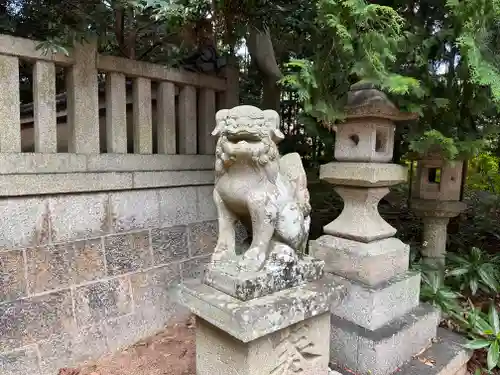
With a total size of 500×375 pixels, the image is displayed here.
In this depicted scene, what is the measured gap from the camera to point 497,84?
5.82 feet

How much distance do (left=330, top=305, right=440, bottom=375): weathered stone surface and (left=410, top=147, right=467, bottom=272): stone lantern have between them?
81 centimetres

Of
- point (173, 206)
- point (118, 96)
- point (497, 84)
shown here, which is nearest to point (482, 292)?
point (497, 84)

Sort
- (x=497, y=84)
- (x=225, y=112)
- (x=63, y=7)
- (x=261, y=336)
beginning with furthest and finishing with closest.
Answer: (x=63, y=7) → (x=497, y=84) → (x=225, y=112) → (x=261, y=336)

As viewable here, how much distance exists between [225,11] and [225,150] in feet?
6.26

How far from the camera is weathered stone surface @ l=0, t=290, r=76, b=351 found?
229 centimetres

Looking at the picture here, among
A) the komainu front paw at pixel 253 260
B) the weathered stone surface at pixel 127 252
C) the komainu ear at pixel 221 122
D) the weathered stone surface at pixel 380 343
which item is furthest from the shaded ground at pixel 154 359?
the komainu ear at pixel 221 122

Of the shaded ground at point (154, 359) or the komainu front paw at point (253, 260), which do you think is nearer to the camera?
the komainu front paw at point (253, 260)

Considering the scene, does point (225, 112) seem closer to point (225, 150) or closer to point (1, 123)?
point (225, 150)

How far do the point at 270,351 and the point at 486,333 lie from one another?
68.4 inches

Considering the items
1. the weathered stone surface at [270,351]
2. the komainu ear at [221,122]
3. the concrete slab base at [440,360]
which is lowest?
the concrete slab base at [440,360]

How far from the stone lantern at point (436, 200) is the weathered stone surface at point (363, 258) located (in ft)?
2.25

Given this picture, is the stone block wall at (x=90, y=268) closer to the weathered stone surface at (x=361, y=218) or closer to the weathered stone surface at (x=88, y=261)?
the weathered stone surface at (x=88, y=261)

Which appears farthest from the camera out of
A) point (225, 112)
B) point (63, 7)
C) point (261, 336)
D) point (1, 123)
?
point (63, 7)

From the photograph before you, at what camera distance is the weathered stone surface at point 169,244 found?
3016mm
